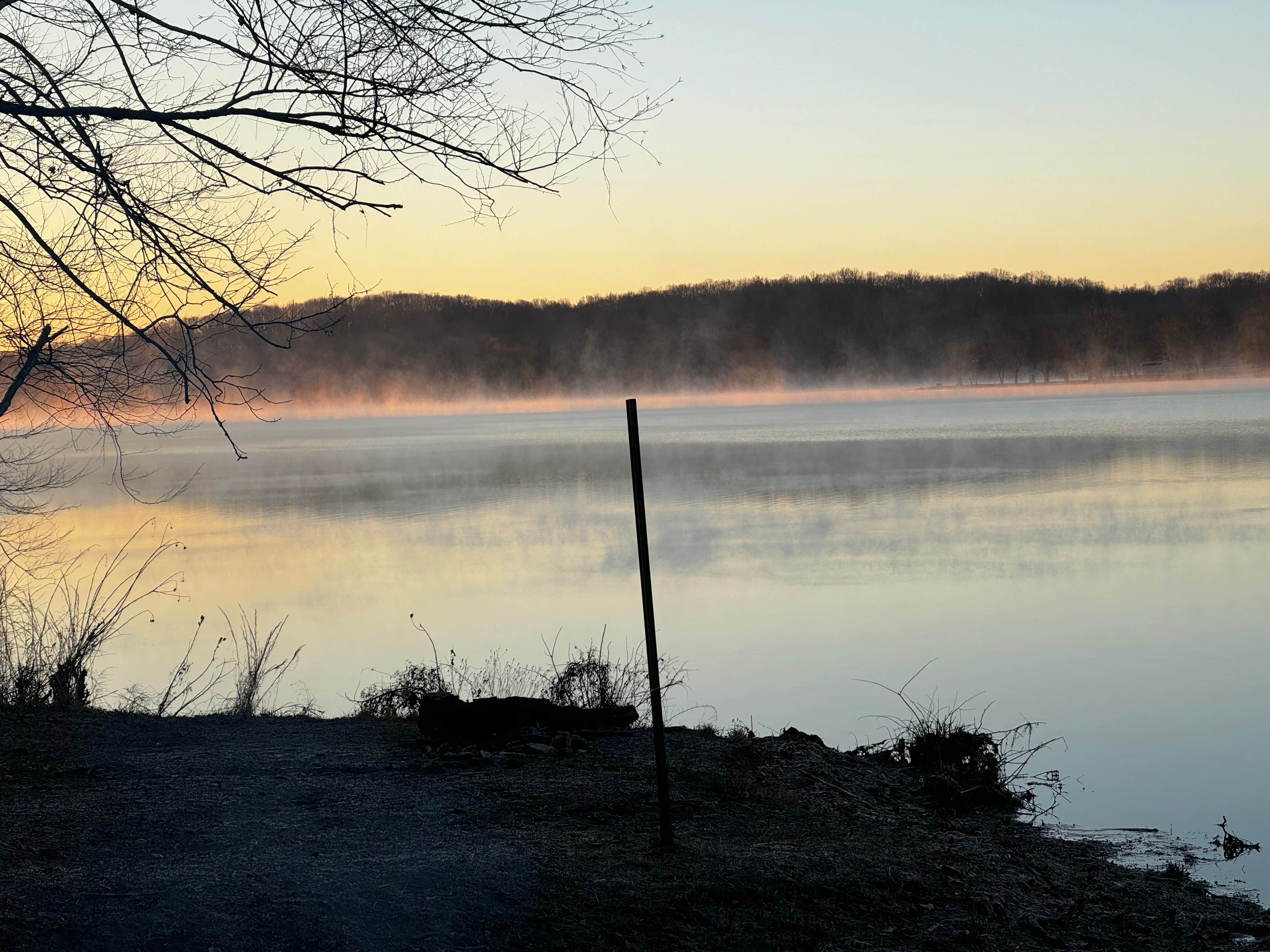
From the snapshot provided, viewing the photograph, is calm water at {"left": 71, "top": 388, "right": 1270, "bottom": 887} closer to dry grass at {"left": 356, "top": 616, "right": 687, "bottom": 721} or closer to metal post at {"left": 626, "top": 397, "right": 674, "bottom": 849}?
dry grass at {"left": 356, "top": 616, "right": 687, "bottom": 721}

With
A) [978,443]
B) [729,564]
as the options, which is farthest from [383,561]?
[978,443]

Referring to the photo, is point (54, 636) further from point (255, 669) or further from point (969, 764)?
point (969, 764)

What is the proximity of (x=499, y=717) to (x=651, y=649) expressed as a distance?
8.05 ft

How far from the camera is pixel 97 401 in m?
5.70

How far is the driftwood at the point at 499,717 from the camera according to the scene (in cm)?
679

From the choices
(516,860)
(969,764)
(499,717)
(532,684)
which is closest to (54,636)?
(532,684)

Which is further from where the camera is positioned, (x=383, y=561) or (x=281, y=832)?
(x=383, y=561)

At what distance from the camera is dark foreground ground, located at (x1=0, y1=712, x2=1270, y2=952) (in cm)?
411

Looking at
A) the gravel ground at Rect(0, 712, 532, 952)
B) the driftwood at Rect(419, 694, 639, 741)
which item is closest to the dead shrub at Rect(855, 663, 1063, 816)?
the driftwood at Rect(419, 694, 639, 741)

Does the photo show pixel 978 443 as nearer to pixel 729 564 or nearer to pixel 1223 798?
pixel 729 564

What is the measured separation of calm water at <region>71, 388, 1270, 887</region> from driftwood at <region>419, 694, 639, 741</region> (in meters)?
2.79

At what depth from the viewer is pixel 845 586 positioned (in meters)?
17.0

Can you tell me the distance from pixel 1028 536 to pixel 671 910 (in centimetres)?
1925

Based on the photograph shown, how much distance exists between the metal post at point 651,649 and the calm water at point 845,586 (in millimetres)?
3352
